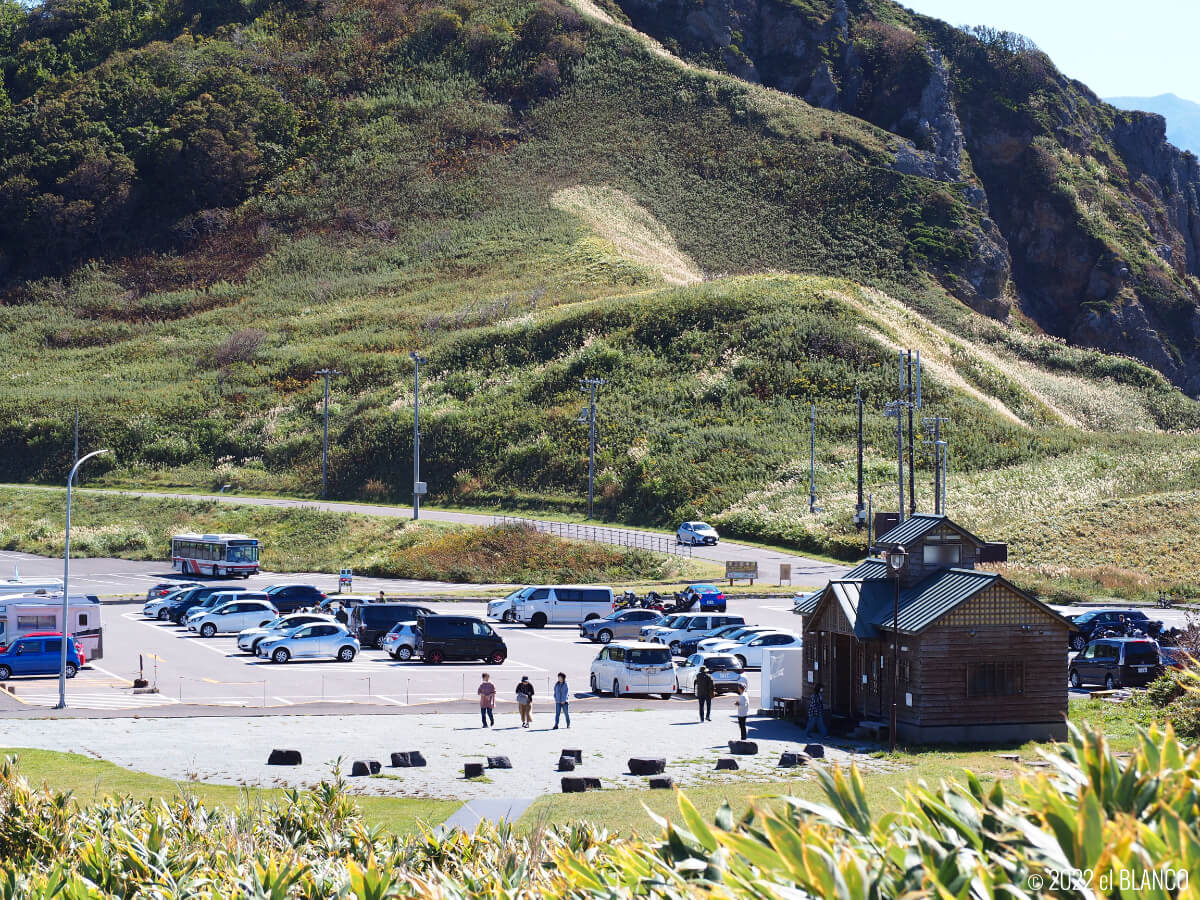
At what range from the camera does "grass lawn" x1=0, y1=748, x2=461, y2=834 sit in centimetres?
2175

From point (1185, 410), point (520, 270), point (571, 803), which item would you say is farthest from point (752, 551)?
point (1185, 410)

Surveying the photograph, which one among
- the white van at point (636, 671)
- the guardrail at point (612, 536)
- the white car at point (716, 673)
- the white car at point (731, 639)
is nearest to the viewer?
the white van at point (636, 671)

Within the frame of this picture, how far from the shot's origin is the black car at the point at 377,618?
1868 inches

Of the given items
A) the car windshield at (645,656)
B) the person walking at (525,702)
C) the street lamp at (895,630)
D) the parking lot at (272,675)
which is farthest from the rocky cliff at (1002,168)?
the person walking at (525,702)

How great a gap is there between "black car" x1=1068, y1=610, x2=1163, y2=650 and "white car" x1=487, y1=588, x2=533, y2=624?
71.1ft


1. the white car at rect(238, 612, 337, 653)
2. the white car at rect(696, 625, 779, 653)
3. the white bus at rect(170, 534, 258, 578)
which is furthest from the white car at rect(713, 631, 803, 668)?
the white bus at rect(170, 534, 258, 578)

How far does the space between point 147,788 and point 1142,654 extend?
93.6ft

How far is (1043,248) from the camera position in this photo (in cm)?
17712

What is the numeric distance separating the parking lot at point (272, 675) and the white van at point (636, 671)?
1697mm

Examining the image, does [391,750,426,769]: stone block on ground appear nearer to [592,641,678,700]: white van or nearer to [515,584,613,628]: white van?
[592,641,678,700]: white van

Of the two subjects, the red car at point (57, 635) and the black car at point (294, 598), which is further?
the black car at point (294, 598)

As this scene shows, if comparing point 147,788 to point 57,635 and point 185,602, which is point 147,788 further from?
point 185,602

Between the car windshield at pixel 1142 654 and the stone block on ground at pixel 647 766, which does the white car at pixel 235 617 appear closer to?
the stone block on ground at pixel 647 766

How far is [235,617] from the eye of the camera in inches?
1973
